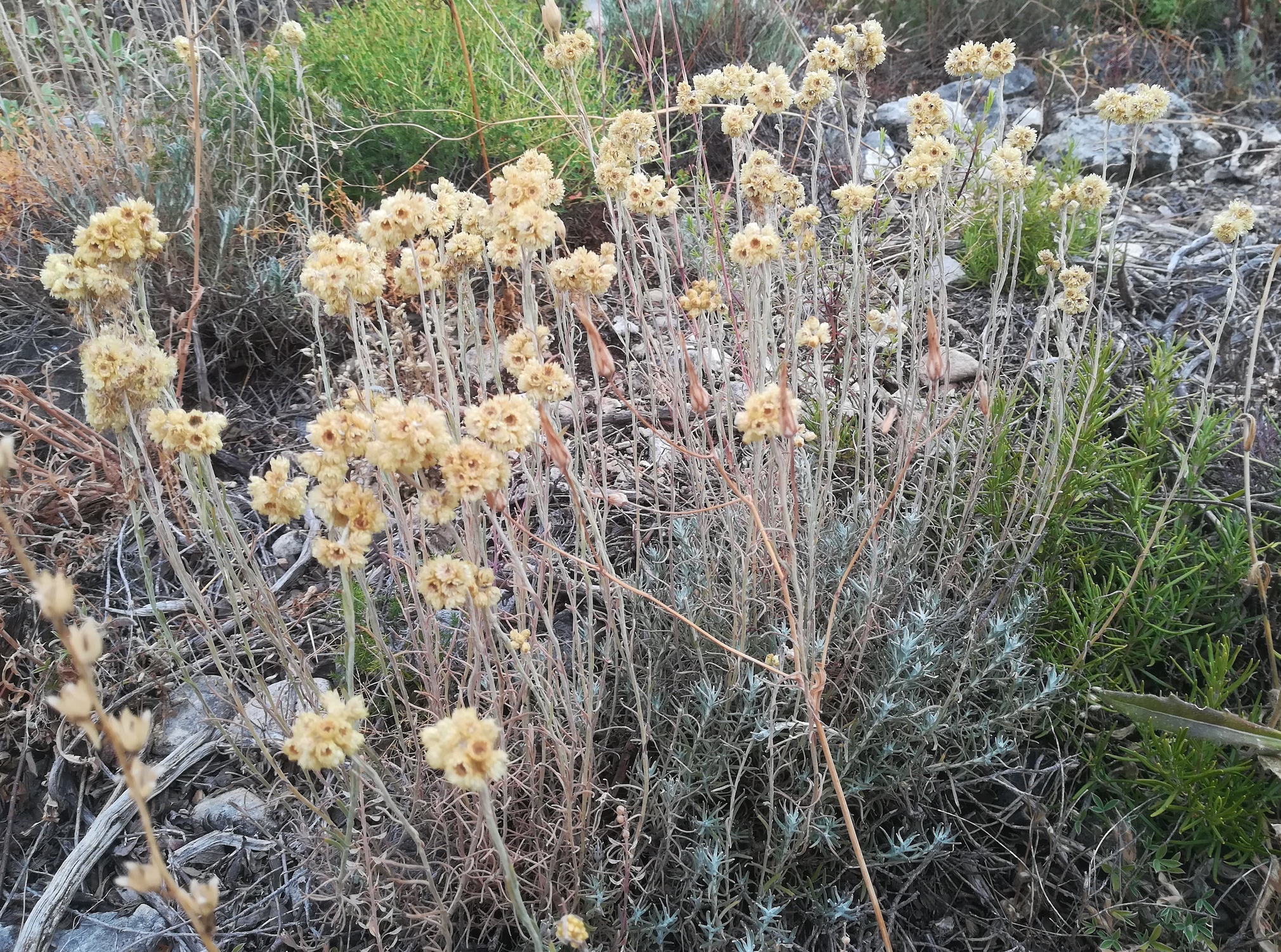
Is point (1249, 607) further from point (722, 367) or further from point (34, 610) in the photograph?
point (34, 610)

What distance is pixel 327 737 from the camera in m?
1.10

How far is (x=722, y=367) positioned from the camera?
1.97 metres

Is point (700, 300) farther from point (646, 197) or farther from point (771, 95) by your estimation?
point (771, 95)

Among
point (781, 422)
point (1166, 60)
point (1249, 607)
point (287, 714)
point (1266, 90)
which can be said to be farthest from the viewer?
point (1166, 60)

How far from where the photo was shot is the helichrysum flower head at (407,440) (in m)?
Result: 1.14

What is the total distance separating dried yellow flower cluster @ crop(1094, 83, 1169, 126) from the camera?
2.05m

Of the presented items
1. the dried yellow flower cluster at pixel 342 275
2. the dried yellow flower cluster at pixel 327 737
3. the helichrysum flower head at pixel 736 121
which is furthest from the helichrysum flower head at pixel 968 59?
the dried yellow flower cluster at pixel 327 737

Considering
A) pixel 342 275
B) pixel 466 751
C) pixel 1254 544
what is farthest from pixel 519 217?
pixel 1254 544

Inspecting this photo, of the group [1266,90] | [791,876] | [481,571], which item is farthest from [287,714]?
[1266,90]

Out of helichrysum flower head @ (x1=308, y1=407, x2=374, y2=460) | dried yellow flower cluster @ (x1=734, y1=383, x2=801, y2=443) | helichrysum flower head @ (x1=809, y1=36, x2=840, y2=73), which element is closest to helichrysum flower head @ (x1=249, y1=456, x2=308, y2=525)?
helichrysum flower head @ (x1=308, y1=407, x2=374, y2=460)

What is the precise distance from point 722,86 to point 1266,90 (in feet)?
16.8

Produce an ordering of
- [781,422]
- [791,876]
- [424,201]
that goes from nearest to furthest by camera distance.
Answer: [781,422]
[424,201]
[791,876]

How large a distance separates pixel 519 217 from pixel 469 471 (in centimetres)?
48

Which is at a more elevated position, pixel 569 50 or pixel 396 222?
pixel 569 50
